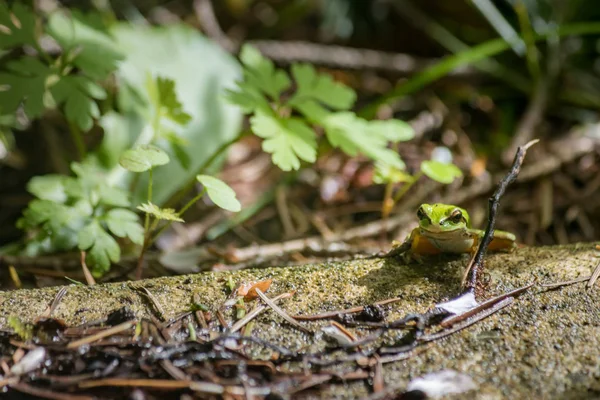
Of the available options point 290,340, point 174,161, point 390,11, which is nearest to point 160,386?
point 290,340

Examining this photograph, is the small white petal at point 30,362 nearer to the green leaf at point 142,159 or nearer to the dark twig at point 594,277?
the green leaf at point 142,159

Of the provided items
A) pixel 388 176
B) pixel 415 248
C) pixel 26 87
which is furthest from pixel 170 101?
pixel 415 248

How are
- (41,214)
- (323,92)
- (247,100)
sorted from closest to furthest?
(41,214)
(247,100)
(323,92)

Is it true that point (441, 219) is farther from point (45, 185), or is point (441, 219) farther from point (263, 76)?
point (45, 185)

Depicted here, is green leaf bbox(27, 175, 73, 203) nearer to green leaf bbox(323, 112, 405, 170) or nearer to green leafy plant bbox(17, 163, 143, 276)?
green leafy plant bbox(17, 163, 143, 276)

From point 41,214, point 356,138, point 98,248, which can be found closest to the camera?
point 98,248

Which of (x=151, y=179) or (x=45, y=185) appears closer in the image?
(x=151, y=179)

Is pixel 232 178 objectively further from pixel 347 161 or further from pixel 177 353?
pixel 177 353
